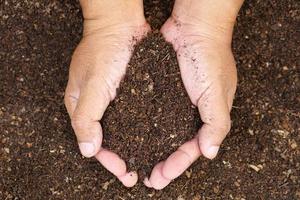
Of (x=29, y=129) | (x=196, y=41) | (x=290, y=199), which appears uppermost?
(x=196, y=41)

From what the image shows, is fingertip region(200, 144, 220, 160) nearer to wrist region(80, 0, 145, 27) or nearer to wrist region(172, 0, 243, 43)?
wrist region(172, 0, 243, 43)

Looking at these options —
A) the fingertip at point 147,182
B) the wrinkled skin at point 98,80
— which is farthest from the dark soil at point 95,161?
the wrinkled skin at point 98,80

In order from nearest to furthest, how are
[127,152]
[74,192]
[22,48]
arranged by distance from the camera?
[127,152]
[74,192]
[22,48]

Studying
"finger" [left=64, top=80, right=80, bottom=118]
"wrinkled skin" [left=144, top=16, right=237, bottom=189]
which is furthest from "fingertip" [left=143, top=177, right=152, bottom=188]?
"finger" [left=64, top=80, right=80, bottom=118]

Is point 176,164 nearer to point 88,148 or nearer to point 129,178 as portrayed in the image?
point 129,178

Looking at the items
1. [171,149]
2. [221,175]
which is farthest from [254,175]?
[171,149]

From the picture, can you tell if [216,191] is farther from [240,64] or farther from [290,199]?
[240,64]

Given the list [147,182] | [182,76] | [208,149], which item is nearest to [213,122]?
[208,149]
